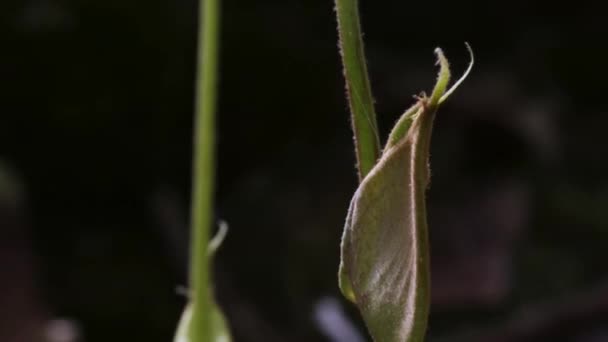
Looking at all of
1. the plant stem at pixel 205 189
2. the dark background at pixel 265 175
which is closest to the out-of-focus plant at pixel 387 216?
the plant stem at pixel 205 189

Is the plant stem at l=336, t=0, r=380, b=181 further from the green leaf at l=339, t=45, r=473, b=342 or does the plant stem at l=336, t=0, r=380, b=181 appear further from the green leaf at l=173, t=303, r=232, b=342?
the green leaf at l=173, t=303, r=232, b=342

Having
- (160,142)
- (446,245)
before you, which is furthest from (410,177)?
(160,142)

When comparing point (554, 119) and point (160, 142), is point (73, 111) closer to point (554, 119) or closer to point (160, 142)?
point (160, 142)

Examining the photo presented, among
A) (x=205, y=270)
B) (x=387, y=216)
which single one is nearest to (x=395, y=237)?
(x=387, y=216)

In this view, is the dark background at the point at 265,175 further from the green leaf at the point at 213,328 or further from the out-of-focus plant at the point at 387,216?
the out-of-focus plant at the point at 387,216

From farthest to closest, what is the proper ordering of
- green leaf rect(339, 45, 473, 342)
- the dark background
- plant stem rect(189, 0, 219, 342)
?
the dark background
plant stem rect(189, 0, 219, 342)
green leaf rect(339, 45, 473, 342)

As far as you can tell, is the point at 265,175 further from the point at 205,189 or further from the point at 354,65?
the point at 354,65

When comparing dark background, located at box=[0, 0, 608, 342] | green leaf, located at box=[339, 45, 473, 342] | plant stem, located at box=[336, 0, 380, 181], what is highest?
plant stem, located at box=[336, 0, 380, 181]

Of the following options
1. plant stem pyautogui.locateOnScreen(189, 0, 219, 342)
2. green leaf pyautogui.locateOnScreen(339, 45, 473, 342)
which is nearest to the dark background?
plant stem pyautogui.locateOnScreen(189, 0, 219, 342)
